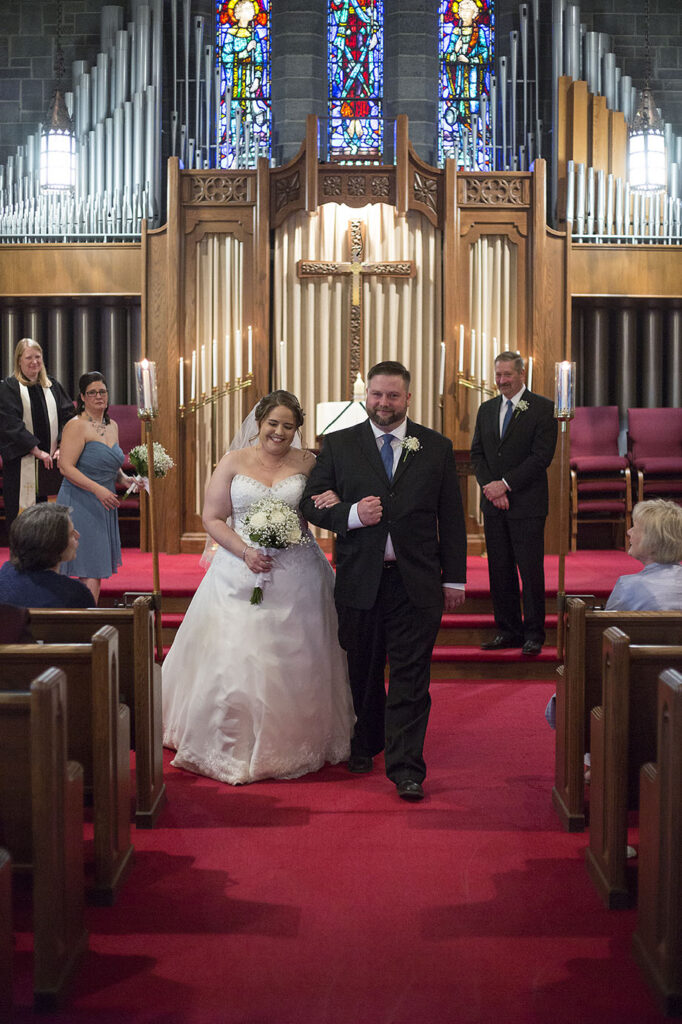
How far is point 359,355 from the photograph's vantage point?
8.39 m

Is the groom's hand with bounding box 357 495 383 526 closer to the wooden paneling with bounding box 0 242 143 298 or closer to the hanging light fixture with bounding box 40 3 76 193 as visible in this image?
the wooden paneling with bounding box 0 242 143 298

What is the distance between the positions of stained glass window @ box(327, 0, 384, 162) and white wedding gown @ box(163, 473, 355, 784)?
23.9 ft

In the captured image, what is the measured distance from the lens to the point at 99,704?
3.00 meters

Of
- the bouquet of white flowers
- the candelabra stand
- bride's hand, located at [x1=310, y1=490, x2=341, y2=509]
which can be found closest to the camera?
bride's hand, located at [x1=310, y1=490, x2=341, y2=509]

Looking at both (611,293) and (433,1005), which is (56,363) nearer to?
(611,293)

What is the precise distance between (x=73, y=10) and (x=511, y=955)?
10.2 m

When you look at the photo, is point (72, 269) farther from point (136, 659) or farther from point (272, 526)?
point (136, 659)

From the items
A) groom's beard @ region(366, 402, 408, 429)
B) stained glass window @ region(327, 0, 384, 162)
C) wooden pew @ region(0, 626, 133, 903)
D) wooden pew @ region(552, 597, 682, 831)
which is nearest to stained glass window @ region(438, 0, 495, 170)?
stained glass window @ region(327, 0, 384, 162)

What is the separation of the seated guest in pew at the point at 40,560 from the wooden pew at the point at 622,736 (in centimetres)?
188

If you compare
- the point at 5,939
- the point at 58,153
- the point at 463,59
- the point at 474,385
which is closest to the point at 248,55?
the point at 463,59

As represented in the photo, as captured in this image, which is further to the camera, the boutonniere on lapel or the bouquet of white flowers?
the bouquet of white flowers

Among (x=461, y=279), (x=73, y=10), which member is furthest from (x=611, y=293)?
(x=73, y=10)

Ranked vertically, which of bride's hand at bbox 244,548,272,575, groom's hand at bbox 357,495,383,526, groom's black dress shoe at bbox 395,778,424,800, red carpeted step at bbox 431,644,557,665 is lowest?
groom's black dress shoe at bbox 395,778,424,800

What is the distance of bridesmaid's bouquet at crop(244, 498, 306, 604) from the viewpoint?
13.3 ft
